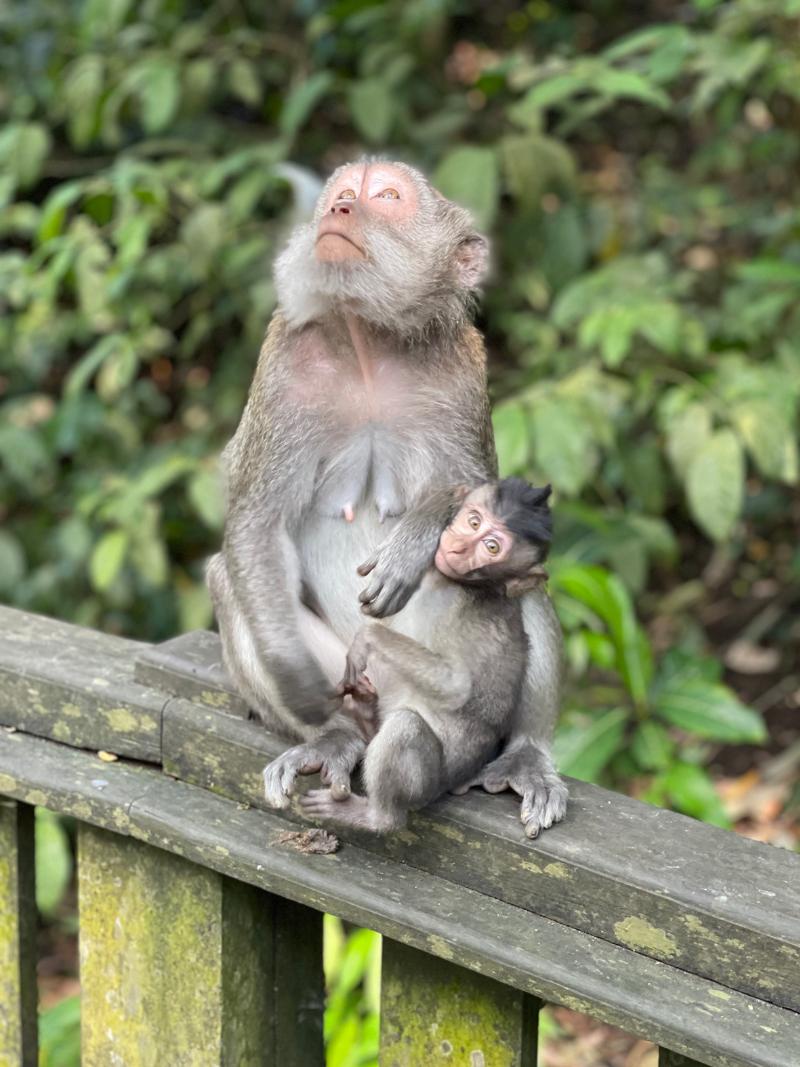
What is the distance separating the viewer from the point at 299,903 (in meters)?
1.73

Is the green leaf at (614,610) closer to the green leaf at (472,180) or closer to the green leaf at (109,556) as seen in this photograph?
the green leaf at (472,180)

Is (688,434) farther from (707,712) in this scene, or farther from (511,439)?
(707,712)

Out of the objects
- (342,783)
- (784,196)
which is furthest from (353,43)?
(342,783)

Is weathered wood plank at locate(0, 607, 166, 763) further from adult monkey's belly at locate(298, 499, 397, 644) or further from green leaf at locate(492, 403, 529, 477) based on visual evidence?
green leaf at locate(492, 403, 529, 477)

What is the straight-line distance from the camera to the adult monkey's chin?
2365mm

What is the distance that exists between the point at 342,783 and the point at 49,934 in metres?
3.70

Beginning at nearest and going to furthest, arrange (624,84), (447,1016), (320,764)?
(447,1016) < (320,764) < (624,84)

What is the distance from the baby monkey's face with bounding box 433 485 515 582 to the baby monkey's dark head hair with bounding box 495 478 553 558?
0.05ft

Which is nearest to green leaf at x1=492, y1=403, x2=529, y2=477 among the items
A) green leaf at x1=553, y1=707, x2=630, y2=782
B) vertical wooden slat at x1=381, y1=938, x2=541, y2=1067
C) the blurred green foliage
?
the blurred green foliage

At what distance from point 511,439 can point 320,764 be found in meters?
1.55

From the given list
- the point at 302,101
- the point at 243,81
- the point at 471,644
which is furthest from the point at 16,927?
the point at 243,81

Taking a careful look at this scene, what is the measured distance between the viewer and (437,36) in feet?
16.4

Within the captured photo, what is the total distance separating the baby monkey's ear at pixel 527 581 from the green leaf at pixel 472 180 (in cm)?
194

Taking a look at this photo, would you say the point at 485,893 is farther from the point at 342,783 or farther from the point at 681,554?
the point at 681,554
